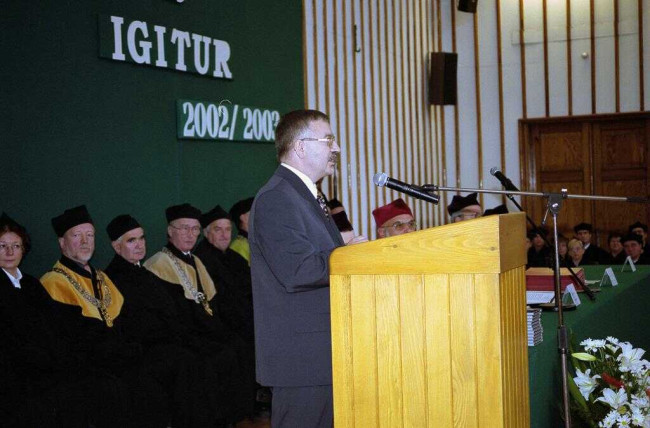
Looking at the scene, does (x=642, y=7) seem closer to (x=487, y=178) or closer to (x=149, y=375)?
(x=487, y=178)

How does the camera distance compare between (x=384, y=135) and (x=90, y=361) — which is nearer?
(x=90, y=361)

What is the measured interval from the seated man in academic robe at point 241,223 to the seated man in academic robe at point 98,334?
1.65 m

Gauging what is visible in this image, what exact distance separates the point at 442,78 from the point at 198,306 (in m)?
6.06

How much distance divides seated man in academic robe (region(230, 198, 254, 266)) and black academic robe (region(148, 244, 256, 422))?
742mm

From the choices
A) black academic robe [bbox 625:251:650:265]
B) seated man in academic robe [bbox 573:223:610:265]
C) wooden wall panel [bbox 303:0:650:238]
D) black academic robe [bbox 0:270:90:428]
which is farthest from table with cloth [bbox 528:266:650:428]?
wooden wall panel [bbox 303:0:650:238]

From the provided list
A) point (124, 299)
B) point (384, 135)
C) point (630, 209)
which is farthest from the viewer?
point (630, 209)

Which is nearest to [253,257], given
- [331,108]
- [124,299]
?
[124,299]

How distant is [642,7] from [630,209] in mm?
2452

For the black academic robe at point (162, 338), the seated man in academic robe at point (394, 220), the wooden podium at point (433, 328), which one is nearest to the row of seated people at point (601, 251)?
the seated man in academic robe at point (394, 220)

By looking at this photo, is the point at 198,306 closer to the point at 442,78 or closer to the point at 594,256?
the point at 594,256

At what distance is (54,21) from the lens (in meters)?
4.85

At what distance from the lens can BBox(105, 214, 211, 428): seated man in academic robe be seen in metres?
4.44

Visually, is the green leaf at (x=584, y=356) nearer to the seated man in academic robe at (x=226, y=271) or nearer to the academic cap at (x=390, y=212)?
the academic cap at (x=390, y=212)

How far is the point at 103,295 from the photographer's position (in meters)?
4.47
